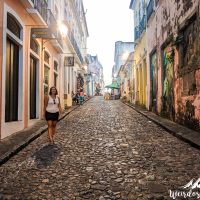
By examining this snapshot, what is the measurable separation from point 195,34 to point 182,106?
8.33 ft

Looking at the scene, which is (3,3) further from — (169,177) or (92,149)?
(169,177)

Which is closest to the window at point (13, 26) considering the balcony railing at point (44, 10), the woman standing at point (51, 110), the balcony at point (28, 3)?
the balcony at point (28, 3)

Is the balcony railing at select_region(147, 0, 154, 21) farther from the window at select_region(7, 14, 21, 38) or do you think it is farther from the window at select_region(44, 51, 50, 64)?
the window at select_region(7, 14, 21, 38)

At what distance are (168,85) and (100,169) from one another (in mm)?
8273

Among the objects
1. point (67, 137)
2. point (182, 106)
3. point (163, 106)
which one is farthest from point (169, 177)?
point (163, 106)

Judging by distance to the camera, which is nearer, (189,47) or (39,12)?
(189,47)

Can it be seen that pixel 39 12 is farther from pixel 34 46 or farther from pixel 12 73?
pixel 12 73

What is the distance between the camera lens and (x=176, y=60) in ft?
37.3

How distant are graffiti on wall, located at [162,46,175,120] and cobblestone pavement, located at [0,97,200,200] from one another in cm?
418

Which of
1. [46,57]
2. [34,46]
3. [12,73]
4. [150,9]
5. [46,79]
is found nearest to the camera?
[12,73]

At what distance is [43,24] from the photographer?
40.8 ft

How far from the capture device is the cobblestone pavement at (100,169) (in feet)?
13.4

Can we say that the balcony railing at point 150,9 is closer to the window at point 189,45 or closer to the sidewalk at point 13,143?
the window at point 189,45

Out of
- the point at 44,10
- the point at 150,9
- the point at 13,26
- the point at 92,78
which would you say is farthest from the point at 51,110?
the point at 92,78
